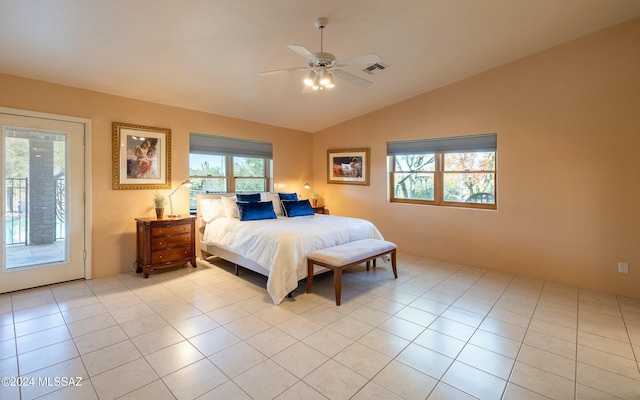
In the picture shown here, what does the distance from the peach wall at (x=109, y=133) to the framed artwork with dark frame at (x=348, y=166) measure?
2169 millimetres

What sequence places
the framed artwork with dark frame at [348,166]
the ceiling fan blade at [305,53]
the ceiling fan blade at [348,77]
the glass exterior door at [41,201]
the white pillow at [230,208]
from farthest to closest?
the framed artwork with dark frame at [348,166], the white pillow at [230,208], the glass exterior door at [41,201], the ceiling fan blade at [348,77], the ceiling fan blade at [305,53]

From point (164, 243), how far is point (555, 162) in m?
5.32

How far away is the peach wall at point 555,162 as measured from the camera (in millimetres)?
3459

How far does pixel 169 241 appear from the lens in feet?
13.8

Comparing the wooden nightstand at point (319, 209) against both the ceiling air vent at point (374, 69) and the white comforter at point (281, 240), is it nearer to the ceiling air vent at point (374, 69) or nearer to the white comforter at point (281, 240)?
the white comforter at point (281, 240)

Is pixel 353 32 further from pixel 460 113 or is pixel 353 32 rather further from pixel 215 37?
pixel 460 113

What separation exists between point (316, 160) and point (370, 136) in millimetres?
1472

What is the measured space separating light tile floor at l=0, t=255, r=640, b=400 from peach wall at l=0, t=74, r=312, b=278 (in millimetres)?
554

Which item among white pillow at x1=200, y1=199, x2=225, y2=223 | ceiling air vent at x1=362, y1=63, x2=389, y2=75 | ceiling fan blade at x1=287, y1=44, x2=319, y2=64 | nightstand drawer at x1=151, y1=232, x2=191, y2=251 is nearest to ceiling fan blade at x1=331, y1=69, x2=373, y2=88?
ceiling fan blade at x1=287, y1=44, x2=319, y2=64

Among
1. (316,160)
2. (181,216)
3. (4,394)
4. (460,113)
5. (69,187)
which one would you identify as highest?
(460,113)


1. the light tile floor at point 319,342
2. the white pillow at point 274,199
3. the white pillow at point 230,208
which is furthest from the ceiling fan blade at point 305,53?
the white pillow at point 274,199

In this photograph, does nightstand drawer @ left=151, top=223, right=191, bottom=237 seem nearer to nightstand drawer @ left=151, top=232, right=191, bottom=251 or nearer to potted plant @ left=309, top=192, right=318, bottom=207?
nightstand drawer @ left=151, top=232, right=191, bottom=251

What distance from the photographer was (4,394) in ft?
6.13

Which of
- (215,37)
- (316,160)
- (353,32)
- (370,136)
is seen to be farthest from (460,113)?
(215,37)
